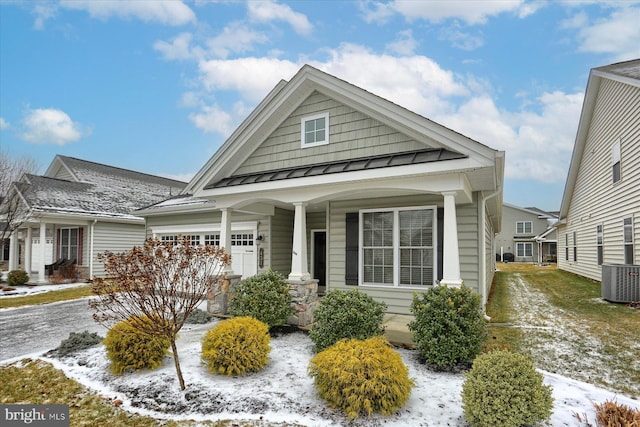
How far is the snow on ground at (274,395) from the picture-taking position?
137 inches

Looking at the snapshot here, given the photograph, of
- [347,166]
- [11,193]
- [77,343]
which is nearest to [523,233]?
[347,166]

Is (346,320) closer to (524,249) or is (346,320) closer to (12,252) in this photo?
(12,252)

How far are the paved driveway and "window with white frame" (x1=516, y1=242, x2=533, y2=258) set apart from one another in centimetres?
3619

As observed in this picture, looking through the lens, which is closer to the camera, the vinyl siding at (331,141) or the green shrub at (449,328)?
the green shrub at (449,328)

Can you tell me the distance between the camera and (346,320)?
502cm

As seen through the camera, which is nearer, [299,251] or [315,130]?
[299,251]

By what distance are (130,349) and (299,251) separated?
3.65 metres

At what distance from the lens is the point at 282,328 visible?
7004 mm

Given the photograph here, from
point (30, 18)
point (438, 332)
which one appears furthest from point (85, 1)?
point (438, 332)

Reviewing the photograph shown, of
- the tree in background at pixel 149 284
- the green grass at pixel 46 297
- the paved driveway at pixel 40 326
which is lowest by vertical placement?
the green grass at pixel 46 297

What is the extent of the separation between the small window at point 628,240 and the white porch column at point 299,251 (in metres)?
9.80

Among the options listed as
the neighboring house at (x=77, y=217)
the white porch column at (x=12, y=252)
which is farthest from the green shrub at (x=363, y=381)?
the white porch column at (x=12, y=252)

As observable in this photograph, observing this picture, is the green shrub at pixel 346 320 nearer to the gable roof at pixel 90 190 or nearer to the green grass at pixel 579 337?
the green grass at pixel 579 337

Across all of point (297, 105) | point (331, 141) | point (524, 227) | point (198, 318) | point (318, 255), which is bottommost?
point (198, 318)
